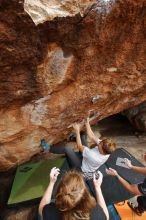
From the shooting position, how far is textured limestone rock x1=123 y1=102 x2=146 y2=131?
5711 mm

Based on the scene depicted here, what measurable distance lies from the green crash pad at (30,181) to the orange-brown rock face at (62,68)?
357mm

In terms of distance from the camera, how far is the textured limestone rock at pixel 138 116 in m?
5.71

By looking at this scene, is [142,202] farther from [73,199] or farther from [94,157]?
[73,199]

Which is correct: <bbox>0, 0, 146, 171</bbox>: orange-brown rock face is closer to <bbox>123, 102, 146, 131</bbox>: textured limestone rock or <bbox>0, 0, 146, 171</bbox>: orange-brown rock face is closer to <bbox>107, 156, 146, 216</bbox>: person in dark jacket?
<bbox>107, 156, 146, 216</bbox>: person in dark jacket

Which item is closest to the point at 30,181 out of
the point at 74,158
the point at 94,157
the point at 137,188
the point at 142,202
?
the point at 74,158

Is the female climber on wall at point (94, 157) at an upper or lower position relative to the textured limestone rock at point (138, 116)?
lower

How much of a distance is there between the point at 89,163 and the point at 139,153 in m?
2.18

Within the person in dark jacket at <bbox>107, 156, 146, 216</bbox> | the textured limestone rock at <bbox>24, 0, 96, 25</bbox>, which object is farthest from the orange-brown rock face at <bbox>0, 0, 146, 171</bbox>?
the person in dark jacket at <bbox>107, 156, 146, 216</bbox>

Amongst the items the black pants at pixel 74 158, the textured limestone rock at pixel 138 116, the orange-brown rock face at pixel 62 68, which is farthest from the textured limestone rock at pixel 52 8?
the textured limestone rock at pixel 138 116

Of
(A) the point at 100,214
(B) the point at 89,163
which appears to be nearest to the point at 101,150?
(B) the point at 89,163

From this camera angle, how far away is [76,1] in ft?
8.05

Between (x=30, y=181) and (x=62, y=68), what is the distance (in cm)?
201

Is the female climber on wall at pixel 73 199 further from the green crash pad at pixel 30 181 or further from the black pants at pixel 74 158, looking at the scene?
the green crash pad at pixel 30 181

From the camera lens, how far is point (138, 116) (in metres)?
5.75
